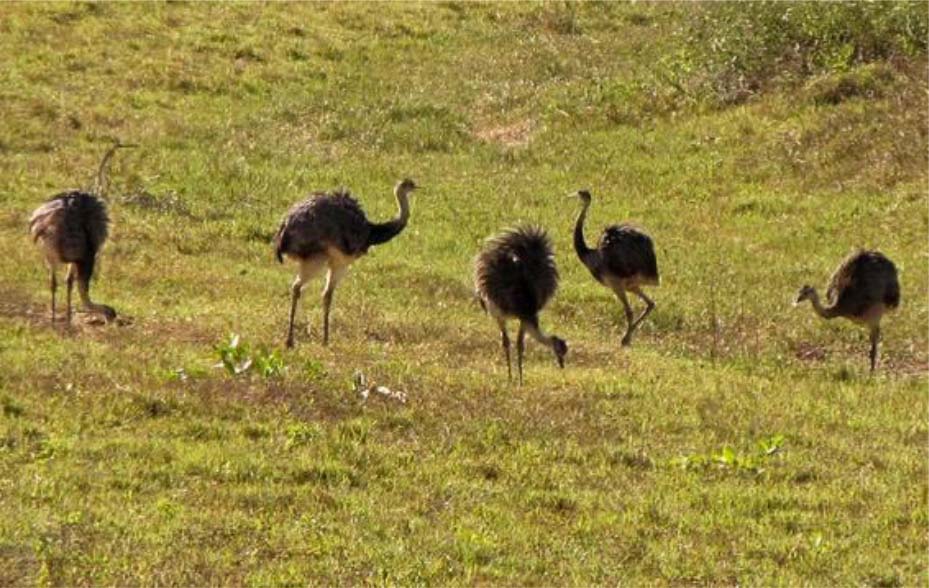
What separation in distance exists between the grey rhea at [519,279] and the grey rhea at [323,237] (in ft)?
4.96

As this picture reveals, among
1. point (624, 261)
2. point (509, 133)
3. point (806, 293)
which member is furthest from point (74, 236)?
point (509, 133)

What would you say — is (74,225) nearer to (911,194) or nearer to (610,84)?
(911,194)

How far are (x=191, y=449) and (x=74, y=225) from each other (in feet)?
18.0

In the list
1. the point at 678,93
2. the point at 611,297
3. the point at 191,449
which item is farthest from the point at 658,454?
the point at 678,93

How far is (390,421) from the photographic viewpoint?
13.5 m

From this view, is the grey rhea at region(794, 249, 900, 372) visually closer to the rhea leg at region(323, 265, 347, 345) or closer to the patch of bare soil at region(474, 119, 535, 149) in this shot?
the rhea leg at region(323, 265, 347, 345)

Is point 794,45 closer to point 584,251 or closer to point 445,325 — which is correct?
point 584,251

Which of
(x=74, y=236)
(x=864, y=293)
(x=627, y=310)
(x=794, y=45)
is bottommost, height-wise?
(x=627, y=310)

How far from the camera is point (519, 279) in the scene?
16578mm

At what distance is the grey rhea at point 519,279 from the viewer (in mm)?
16578

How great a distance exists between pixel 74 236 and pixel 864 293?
810 centimetres

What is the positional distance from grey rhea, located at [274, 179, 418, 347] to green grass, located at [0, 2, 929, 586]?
73 cm

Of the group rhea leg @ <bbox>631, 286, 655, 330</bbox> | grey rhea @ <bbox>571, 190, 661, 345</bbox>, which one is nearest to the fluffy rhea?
grey rhea @ <bbox>571, 190, 661, 345</bbox>

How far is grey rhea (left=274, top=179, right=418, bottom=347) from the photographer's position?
56.8 ft
